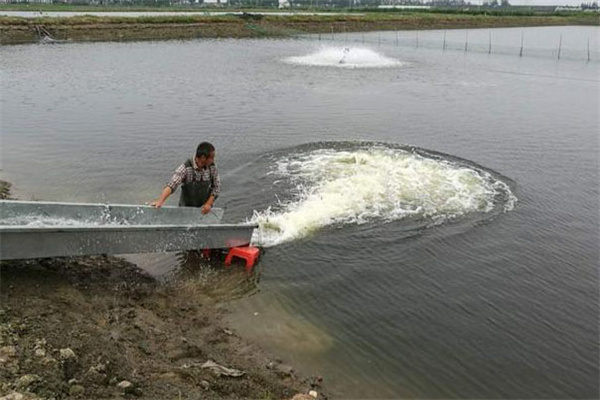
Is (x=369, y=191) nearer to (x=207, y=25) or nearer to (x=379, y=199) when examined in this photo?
(x=379, y=199)

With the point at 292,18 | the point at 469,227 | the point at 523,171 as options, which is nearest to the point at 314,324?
the point at 469,227

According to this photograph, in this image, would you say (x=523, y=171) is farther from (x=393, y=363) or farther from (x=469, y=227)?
(x=393, y=363)

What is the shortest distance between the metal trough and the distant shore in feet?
143

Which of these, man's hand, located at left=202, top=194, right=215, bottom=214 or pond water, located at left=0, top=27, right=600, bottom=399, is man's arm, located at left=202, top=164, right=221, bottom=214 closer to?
man's hand, located at left=202, top=194, right=215, bottom=214

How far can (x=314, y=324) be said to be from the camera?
7.34m

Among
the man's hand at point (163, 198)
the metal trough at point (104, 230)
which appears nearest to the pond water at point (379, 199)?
the metal trough at point (104, 230)

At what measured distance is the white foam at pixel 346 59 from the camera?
37.5 m

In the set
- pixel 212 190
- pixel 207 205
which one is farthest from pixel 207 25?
pixel 207 205

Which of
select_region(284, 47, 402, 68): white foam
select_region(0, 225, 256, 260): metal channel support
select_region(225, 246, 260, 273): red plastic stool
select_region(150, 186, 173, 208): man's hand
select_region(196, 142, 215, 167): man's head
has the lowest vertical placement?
select_region(225, 246, 260, 273): red plastic stool

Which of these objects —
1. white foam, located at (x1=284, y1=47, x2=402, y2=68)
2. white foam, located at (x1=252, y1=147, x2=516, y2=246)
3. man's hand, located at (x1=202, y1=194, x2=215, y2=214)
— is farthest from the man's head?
white foam, located at (x1=284, y1=47, x2=402, y2=68)

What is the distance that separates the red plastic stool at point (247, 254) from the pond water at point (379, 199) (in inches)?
8.8

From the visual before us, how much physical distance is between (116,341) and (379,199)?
7330mm

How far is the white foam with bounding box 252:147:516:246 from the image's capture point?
10703 millimetres

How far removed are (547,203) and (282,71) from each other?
23.2 m
